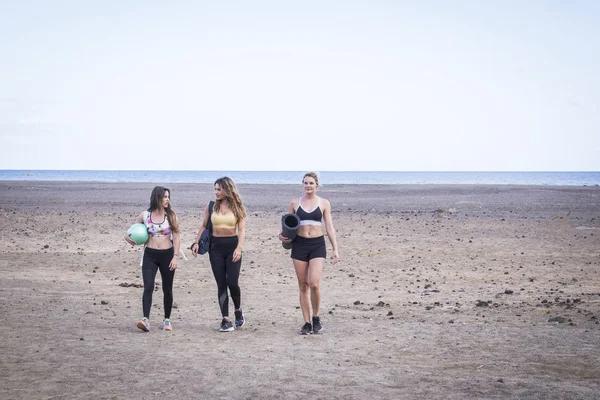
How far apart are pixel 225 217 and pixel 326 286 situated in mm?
4626

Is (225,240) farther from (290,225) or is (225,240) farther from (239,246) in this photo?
(290,225)

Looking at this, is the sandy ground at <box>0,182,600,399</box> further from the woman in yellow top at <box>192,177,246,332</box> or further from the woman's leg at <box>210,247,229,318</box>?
the woman in yellow top at <box>192,177,246,332</box>

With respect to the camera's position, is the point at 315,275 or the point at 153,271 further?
the point at 153,271

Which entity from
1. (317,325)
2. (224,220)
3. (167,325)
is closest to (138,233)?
(224,220)

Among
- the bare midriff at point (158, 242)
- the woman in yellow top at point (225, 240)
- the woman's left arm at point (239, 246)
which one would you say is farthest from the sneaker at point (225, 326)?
the bare midriff at point (158, 242)

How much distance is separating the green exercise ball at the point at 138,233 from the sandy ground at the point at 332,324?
1.23 meters

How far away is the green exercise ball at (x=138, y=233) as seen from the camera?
902 cm

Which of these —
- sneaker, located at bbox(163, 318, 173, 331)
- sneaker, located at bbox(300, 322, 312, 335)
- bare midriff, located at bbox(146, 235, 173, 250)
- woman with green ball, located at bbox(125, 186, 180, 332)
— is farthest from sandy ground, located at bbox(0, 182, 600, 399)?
bare midriff, located at bbox(146, 235, 173, 250)

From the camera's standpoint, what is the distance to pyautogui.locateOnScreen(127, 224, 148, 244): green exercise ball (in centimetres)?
902

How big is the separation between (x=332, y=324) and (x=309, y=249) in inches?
54.1

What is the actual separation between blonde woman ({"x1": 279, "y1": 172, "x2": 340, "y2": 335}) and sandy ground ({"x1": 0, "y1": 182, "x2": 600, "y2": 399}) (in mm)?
403

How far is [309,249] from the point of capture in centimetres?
903

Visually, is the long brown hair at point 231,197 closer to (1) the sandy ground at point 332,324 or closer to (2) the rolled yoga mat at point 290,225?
(2) the rolled yoga mat at point 290,225

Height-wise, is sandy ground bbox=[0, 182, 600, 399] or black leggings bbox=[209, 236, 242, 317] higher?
black leggings bbox=[209, 236, 242, 317]
